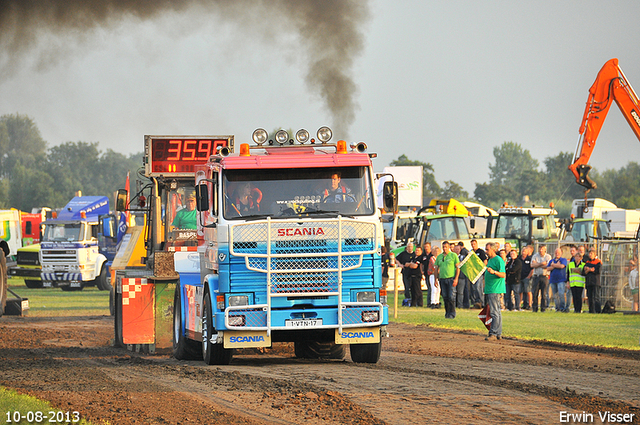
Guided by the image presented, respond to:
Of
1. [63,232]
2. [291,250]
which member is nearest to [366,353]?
[291,250]

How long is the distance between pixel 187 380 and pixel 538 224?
74.4 feet

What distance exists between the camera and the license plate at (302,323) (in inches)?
472

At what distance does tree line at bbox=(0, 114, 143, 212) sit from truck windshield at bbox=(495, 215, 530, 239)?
96843 millimetres

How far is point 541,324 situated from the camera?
20797mm

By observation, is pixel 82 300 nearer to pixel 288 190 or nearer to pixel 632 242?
pixel 632 242

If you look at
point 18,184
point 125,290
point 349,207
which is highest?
point 18,184

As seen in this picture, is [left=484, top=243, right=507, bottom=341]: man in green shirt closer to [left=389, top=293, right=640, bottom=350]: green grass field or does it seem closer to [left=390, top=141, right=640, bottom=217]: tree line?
[left=389, top=293, right=640, bottom=350]: green grass field

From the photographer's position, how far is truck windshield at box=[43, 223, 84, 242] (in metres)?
37.8

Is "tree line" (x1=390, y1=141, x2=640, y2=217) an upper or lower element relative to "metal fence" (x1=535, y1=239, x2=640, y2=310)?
upper

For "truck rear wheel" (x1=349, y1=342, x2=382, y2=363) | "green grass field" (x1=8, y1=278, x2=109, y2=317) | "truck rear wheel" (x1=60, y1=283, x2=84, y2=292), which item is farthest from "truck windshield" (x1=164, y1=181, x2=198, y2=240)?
"truck rear wheel" (x1=60, y1=283, x2=84, y2=292)

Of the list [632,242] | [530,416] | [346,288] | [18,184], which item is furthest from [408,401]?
[18,184]

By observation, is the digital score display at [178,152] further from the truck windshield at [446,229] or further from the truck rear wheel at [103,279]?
the truck rear wheel at [103,279]

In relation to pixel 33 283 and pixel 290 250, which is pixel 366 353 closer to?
pixel 290 250

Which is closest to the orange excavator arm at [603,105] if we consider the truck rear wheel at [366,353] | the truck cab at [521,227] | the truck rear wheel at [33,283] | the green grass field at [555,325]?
the truck cab at [521,227]
